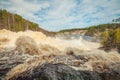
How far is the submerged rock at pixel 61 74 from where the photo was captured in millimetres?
8062

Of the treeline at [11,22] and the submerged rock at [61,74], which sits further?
the treeline at [11,22]

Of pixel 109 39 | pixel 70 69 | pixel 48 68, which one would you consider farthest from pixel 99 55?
pixel 109 39

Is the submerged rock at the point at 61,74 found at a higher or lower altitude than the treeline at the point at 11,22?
lower

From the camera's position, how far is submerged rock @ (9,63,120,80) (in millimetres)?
8062

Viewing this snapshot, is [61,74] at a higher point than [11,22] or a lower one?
lower

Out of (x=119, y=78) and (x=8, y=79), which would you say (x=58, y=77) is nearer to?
(x=8, y=79)

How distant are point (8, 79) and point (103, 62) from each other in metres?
4.98

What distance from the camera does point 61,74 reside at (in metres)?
8.27

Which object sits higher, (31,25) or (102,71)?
(31,25)

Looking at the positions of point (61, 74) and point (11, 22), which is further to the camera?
point (11, 22)

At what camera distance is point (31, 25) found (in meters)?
102

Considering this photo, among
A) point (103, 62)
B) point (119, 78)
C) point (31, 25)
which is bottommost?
point (119, 78)

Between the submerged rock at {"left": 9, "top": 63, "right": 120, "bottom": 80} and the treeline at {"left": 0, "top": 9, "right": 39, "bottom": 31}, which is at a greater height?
the treeline at {"left": 0, "top": 9, "right": 39, "bottom": 31}

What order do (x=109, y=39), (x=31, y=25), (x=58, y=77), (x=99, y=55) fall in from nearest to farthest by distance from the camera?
1. (x=58, y=77)
2. (x=99, y=55)
3. (x=109, y=39)
4. (x=31, y=25)
